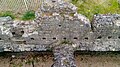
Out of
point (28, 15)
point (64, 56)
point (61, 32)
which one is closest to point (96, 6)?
point (28, 15)

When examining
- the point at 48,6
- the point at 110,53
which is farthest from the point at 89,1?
the point at 48,6

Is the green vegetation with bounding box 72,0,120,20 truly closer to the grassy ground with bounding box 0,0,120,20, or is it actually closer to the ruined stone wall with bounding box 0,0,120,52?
the grassy ground with bounding box 0,0,120,20

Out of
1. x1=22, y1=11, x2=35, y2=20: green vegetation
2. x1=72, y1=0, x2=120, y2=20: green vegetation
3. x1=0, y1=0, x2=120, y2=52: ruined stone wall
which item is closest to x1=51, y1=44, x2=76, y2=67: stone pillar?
x1=0, y1=0, x2=120, y2=52: ruined stone wall

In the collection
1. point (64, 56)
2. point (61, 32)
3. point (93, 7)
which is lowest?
point (64, 56)

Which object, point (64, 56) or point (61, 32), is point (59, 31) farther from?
point (64, 56)

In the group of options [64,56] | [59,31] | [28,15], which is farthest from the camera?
[28,15]

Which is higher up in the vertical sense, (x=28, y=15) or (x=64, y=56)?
(x=28, y=15)

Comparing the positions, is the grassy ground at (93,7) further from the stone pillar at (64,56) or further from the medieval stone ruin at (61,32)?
the stone pillar at (64,56)

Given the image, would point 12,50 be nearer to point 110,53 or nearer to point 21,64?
point 21,64
